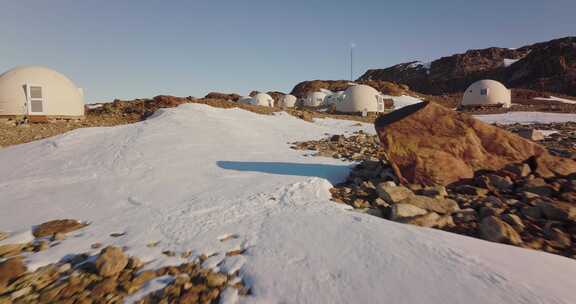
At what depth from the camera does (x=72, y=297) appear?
244 cm

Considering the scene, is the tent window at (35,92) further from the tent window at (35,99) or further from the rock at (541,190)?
the rock at (541,190)

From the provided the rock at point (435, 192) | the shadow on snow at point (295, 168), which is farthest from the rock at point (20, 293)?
the rock at point (435, 192)

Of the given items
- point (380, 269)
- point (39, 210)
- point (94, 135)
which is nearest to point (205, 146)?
point (94, 135)

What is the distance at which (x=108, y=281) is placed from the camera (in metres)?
2.62

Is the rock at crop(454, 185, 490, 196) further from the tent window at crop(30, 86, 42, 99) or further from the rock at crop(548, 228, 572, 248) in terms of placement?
the tent window at crop(30, 86, 42, 99)

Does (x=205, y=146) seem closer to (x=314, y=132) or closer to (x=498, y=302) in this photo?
(x=314, y=132)

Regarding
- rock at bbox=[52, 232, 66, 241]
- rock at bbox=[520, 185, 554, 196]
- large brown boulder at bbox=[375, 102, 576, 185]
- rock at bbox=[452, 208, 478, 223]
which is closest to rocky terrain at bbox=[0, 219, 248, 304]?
rock at bbox=[52, 232, 66, 241]

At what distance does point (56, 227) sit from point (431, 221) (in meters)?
4.90

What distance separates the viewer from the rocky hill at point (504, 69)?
178 feet

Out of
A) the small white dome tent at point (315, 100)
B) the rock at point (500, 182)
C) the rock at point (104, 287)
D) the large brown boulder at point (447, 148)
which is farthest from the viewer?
the small white dome tent at point (315, 100)

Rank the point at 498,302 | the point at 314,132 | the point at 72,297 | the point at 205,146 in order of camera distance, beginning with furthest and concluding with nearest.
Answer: the point at 314,132 < the point at 205,146 < the point at 72,297 < the point at 498,302

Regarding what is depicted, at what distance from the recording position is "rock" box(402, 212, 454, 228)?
11.8 feet

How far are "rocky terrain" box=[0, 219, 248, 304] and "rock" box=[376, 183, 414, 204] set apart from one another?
254 centimetres

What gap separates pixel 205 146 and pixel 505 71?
271 ft
